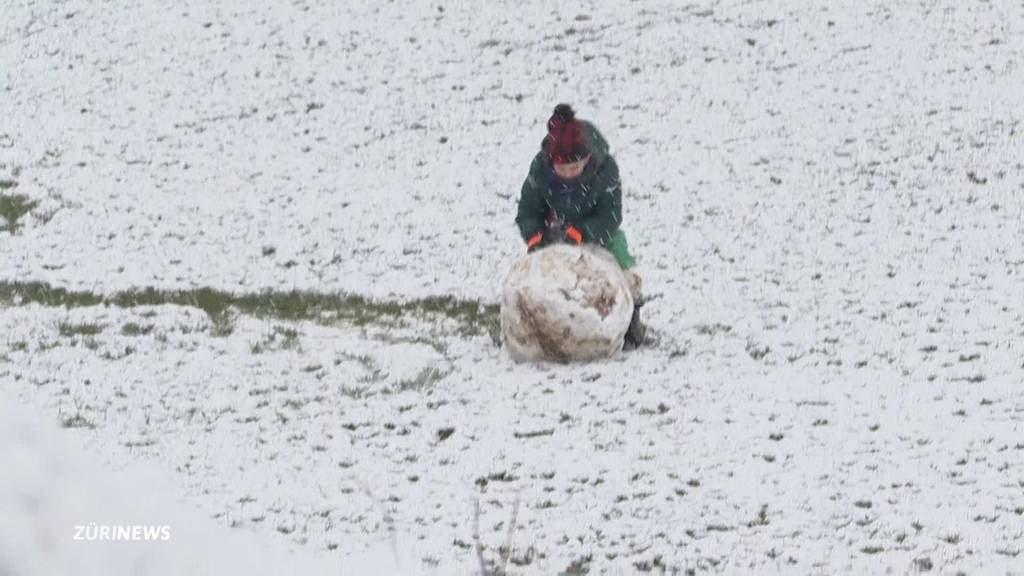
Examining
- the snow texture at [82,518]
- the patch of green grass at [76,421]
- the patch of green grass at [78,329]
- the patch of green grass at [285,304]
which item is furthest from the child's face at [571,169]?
the snow texture at [82,518]

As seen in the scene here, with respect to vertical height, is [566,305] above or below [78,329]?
above

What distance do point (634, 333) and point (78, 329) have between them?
4682 millimetres

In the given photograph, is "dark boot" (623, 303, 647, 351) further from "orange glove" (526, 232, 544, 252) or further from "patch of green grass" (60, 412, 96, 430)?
"patch of green grass" (60, 412, 96, 430)

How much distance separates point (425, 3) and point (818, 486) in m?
15.2

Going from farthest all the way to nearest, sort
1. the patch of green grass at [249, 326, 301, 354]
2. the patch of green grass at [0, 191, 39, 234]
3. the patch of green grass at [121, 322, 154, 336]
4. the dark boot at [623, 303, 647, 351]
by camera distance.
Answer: the patch of green grass at [0, 191, 39, 234]
the patch of green grass at [121, 322, 154, 336]
the patch of green grass at [249, 326, 301, 354]
the dark boot at [623, 303, 647, 351]

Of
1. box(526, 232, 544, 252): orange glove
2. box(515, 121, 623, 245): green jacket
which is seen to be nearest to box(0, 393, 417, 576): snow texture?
box(515, 121, 623, 245): green jacket

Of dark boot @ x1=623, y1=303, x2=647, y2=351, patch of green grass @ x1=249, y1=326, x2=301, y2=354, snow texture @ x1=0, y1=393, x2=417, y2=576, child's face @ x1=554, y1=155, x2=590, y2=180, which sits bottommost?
patch of green grass @ x1=249, y1=326, x2=301, y2=354

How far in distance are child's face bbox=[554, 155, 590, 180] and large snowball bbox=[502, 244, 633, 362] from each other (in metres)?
0.54

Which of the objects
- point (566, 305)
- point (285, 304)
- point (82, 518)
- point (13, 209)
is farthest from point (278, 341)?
point (82, 518)

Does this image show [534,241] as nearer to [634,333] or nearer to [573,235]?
[573,235]

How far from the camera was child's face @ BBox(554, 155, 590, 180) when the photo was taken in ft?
31.6

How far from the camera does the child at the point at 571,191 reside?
31.3 feet

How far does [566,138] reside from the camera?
949cm

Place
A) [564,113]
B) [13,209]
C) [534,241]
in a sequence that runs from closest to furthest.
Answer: [564,113]
[534,241]
[13,209]
